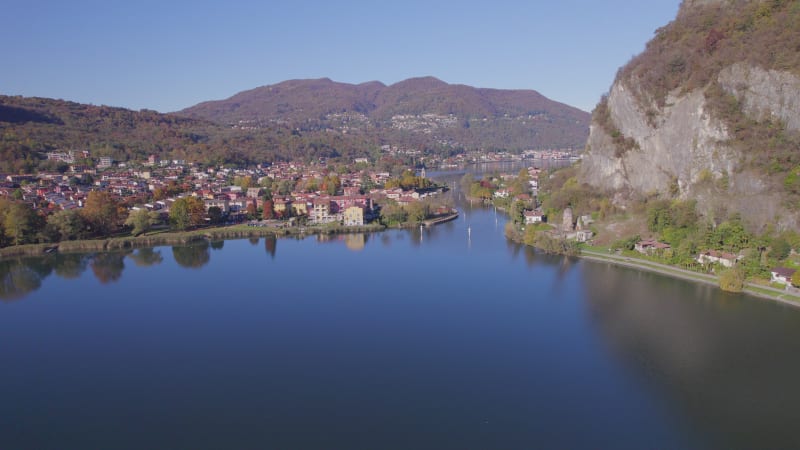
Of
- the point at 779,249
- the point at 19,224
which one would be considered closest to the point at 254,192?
the point at 19,224

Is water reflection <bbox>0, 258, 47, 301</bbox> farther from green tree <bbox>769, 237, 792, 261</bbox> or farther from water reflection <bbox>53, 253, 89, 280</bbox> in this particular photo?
green tree <bbox>769, 237, 792, 261</bbox>

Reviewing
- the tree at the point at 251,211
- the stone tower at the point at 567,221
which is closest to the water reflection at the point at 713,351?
the stone tower at the point at 567,221

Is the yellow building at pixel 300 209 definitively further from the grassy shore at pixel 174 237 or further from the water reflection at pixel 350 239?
the water reflection at pixel 350 239

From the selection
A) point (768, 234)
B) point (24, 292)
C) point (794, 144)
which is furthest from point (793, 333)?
point (24, 292)

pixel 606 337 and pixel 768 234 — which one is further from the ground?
pixel 768 234

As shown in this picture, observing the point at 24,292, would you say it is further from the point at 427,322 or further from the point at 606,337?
the point at 606,337

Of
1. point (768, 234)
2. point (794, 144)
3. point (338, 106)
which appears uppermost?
point (338, 106)

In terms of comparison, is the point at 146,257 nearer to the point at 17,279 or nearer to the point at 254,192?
the point at 17,279

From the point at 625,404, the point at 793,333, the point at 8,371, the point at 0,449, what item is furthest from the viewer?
the point at 793,333
